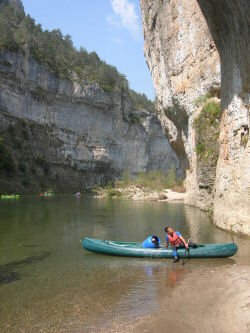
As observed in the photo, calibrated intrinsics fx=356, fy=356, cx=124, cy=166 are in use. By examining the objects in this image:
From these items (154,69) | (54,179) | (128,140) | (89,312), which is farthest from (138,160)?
(89,312)

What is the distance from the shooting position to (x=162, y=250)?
448 inches

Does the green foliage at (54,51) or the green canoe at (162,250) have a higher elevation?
the green foliage at (54,51)

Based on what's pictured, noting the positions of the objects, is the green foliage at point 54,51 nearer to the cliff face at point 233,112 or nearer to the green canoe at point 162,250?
the cliff face at point 233,112

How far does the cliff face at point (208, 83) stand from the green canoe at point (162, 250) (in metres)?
2.55

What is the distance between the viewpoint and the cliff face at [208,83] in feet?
44.4

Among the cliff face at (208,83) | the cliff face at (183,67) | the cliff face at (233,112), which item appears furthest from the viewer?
the cliff face at (183,67)

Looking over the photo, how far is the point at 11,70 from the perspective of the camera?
62.8 metres

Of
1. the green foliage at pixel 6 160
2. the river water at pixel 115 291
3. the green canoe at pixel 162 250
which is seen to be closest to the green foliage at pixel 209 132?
the river water at pixel 115 291

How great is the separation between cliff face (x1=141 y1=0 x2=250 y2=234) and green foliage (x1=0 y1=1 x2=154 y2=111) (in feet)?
115

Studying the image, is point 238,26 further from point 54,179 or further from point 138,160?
point 138,160

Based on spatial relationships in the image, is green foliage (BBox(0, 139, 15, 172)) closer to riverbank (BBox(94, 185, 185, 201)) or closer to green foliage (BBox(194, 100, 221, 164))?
riverbank (BBox(94, 185, 185, 201))

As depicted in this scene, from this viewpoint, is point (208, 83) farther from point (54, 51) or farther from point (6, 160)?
point (54, 51)

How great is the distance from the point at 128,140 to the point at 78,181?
19.8m

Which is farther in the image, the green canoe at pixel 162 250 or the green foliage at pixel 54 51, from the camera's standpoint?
the green foliage at pixel 54 51
